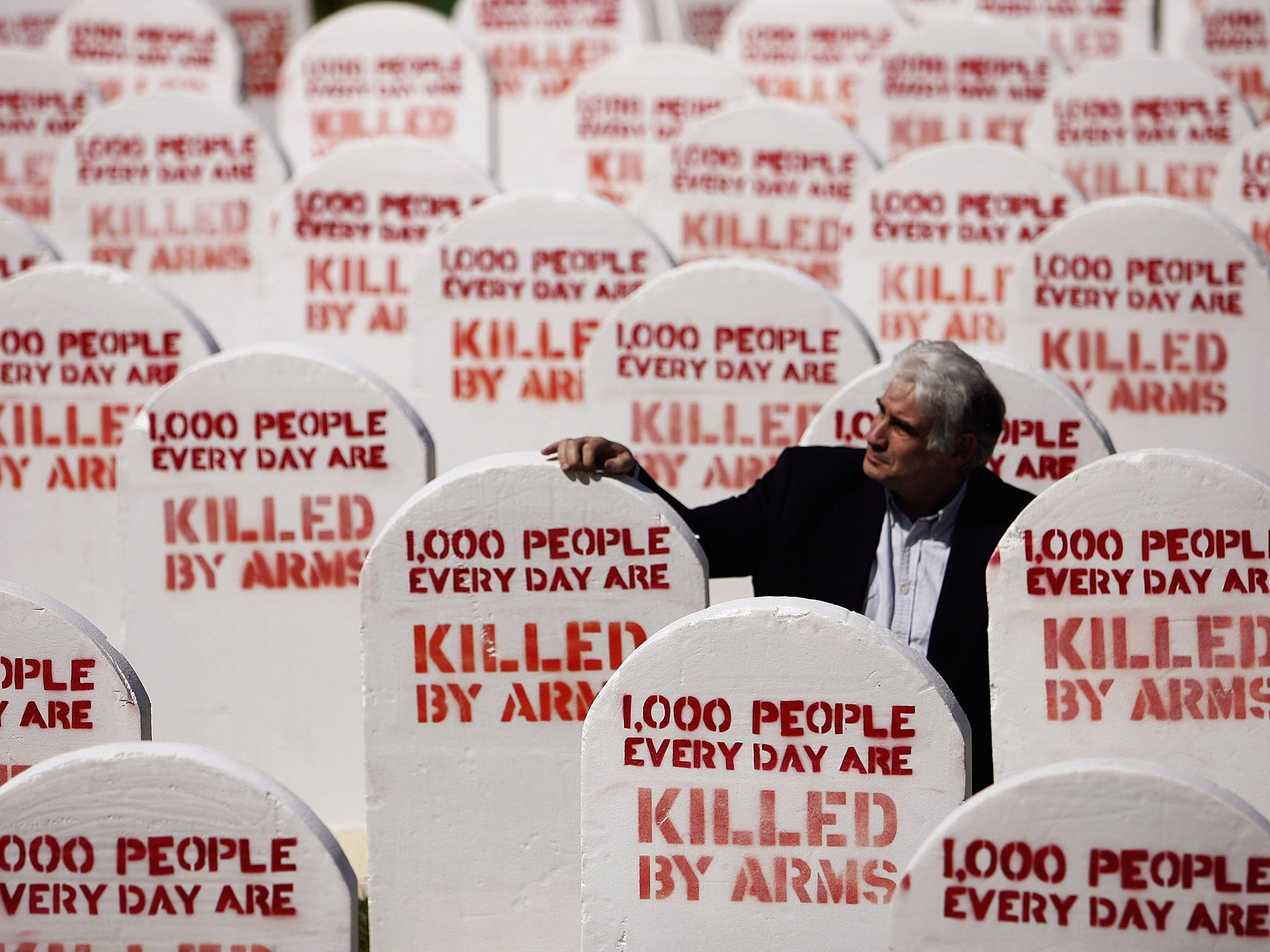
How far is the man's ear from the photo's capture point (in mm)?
3996

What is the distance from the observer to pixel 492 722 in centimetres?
403

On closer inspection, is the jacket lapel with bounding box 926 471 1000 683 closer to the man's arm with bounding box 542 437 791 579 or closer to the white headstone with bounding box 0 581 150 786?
the man's arm with bounding box 542 437 791 579

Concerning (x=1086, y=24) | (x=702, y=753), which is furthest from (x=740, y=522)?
(x=1086, y=24)

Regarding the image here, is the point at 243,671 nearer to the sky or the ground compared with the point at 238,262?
nearer to the ground

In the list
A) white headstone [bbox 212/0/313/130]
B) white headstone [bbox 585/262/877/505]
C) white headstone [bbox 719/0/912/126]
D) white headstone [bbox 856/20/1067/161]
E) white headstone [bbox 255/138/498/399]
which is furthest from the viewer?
white headstone [bbox 212/0/313/130]

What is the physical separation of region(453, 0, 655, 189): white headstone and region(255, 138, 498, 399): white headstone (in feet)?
8.10

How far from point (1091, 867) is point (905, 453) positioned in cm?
118

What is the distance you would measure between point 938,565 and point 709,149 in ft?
10.5

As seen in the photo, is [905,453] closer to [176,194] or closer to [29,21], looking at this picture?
[176,194]

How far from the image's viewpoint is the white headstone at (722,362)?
5.29 meters

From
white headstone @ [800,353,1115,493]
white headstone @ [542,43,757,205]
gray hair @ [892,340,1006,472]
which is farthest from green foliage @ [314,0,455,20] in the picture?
gray hair @ [892,340,1006,472]

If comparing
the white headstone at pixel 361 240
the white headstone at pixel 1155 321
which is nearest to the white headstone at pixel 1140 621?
the white headstone at pixel 1155 321

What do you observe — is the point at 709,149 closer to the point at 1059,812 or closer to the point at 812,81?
the point at 812,81

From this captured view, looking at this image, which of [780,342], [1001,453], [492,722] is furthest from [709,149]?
[492,722]
